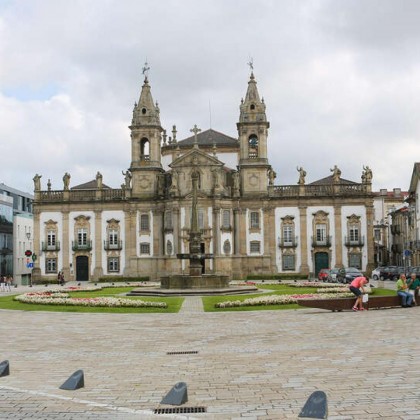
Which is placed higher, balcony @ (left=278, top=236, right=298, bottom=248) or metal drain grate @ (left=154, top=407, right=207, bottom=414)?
balcony @ (left=278, top=236, right=298, bottom=248)

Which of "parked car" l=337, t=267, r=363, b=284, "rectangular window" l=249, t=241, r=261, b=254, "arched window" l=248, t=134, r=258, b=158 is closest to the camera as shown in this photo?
"parked car" l=337, t=267, r=363, b=284

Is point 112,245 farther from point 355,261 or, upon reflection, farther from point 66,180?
point 355,261

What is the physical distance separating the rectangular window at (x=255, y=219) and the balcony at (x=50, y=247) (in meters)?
20.1

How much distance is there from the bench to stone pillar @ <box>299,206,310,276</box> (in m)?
41.1

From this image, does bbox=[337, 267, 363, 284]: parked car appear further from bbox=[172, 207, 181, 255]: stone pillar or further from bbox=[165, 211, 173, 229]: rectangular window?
bbox=[165, 211, 173, 229]: rectangular window

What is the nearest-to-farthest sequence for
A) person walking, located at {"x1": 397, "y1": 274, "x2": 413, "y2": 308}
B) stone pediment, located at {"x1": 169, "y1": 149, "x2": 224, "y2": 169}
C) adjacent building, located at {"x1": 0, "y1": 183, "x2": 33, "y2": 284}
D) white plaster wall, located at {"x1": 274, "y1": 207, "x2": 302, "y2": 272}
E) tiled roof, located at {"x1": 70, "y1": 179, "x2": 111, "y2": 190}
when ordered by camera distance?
person walking, located at {"x1": 397, "y1": 274, "x2": 413, "y2": 308}
stone pediment, located at {"x1": 169, "y1": 149, "x2": 224, "y2": 169}
white plaster wall, located at {"x1": 274, "y1": 207, "x2": 302, "y2": 272}
tiled roof, located at {"x1": 70, "y1": 179, "x2": 111, "y2": 190}
adjacent building, located at {"x1": 0, "y1": 183, "x2": 33, "y2": 284}

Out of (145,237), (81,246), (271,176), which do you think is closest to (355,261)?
(271,176)

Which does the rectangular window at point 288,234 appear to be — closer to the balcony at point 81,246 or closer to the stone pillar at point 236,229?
the stone pillar at point 236,229

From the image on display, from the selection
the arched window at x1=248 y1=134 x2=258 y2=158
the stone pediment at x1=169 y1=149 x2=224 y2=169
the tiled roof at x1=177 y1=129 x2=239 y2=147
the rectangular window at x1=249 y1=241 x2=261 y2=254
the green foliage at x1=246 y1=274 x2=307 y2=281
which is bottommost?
the green foliage at x1=246 y1=274 x2=307 y2=281

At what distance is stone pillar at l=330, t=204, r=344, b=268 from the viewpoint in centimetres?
6750

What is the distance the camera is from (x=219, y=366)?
1316 cm

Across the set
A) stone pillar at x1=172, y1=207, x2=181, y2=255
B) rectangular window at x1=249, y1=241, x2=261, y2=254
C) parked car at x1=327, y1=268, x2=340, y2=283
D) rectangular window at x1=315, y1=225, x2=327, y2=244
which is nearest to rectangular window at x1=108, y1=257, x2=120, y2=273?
stone pillar at x1=172, y1=207, x2=181, y2=255

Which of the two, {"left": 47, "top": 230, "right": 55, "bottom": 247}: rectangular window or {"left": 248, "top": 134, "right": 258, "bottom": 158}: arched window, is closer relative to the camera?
{"left": 248, "top": 134, "right": 258, "bottom": 158}: arched window

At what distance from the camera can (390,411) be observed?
8.93 m
